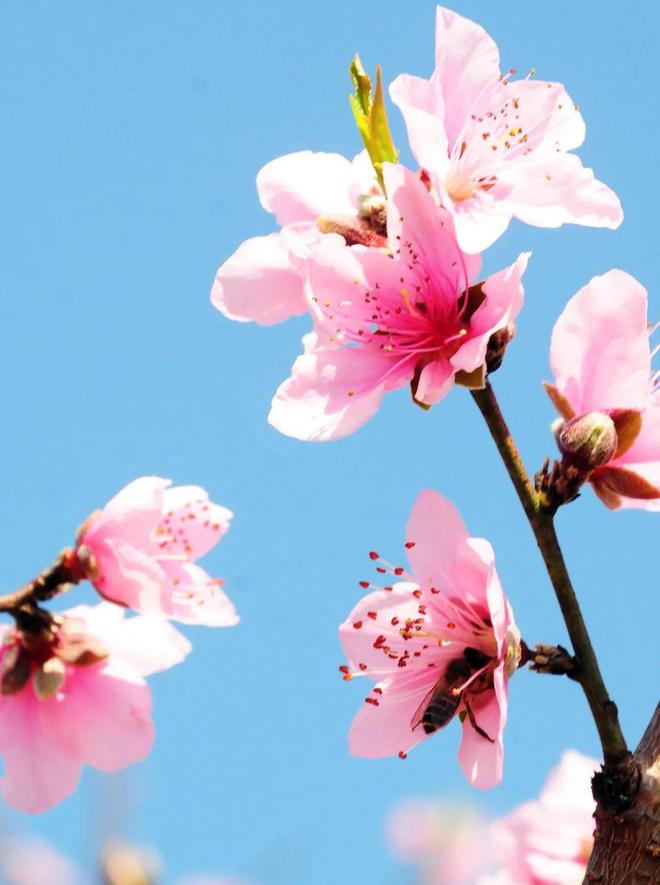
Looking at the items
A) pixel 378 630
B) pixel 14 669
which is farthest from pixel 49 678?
pixel 378 630

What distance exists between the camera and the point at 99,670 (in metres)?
2.40

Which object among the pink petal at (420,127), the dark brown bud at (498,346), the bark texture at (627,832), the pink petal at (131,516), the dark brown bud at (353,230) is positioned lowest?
the bark texture at (627,832)

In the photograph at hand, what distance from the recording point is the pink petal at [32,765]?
239 cm

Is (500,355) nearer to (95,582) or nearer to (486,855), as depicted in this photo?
(95,582)

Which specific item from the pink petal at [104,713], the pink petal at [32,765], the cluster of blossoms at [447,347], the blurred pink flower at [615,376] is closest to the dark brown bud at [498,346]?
the cluster of blossoms at [447,347]

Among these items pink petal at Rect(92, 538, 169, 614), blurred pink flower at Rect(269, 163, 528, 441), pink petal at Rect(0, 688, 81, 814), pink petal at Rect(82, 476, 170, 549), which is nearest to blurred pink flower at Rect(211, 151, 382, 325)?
blurred pink flower at Rect(269, 163, 528, 441)

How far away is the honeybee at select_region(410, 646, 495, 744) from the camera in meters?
→ 2.15

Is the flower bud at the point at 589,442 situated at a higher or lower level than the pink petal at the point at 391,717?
higher

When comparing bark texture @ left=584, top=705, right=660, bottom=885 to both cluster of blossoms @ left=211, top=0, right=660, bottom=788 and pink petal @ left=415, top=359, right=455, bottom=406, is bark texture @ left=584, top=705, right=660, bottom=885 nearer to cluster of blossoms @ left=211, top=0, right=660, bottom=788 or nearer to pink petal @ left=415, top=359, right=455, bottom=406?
cluster of blossoms @ left=211, top=0, right=660, bottom=788

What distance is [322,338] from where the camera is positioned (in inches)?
91.1

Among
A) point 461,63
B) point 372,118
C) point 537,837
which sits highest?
point 461,63

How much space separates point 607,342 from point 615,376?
57 mm

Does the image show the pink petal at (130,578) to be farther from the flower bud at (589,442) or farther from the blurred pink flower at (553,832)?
the blurred pink flower at (553,832)

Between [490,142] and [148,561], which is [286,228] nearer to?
[490,142]
